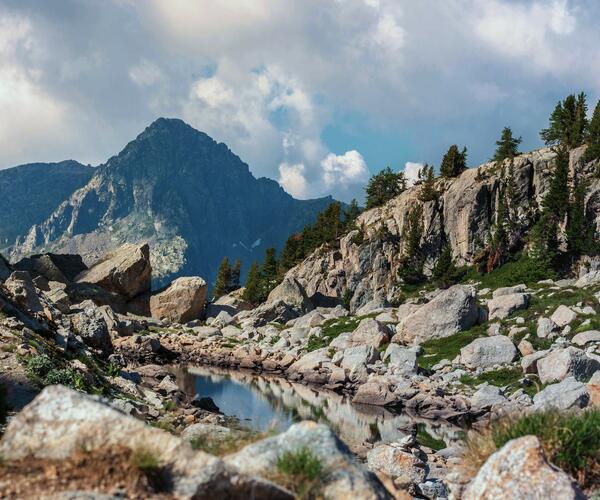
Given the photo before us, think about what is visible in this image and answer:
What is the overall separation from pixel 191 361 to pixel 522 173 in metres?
67.6

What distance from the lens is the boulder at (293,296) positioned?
9294cm

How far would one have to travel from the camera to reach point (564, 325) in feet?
151

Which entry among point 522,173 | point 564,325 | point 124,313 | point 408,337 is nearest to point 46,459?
point 564,325

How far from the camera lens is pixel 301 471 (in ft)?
24.3

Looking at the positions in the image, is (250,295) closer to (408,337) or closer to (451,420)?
(408,337)

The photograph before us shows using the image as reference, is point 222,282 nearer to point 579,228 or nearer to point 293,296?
point 293,296

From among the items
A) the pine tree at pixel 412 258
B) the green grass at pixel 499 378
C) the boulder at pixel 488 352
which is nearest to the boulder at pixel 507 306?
the boulder at pixel 488 352

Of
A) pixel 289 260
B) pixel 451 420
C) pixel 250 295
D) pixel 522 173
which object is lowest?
pixel 451 420

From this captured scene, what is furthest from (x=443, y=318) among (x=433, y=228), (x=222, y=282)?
(x=222, y=282)

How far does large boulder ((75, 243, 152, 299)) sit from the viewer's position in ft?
261

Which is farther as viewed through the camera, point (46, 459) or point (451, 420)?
point (451, 420)

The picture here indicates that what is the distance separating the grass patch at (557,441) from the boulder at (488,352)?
115 feet

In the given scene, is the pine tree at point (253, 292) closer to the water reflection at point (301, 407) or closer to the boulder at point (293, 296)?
the boulder at point (293, 296)

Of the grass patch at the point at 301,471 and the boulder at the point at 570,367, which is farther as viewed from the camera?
the boulder at the point at 570,367
